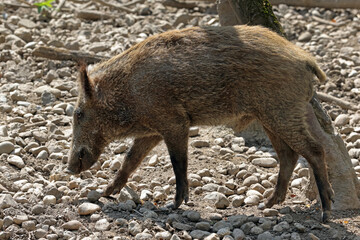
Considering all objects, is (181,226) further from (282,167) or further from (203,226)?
(282,167)

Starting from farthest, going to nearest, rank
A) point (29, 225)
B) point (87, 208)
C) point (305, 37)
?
point (305, 37) → point (87, 208) → point (29, 225)

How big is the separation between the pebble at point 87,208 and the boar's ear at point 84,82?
133 cm

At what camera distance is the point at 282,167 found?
279 inches

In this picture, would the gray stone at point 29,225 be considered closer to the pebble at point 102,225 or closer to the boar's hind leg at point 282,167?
the pebble at point 102,225

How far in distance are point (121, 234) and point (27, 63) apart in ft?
16.9

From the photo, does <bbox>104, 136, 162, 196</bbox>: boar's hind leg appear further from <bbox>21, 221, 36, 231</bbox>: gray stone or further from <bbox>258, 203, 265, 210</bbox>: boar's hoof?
<bbox>258, 203, 265, 210</bbox>: boar's hoof

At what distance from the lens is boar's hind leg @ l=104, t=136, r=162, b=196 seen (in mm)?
7141

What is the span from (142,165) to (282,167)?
1.92 m

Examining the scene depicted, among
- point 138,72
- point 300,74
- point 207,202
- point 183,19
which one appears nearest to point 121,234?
point 207,202

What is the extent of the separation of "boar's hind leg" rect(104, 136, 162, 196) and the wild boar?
11mm

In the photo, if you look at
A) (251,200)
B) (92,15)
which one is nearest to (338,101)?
(251,200)

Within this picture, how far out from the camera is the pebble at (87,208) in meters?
6.32

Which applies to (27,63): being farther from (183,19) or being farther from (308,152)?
(308,152)

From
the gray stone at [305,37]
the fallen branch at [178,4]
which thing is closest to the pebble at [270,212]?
the gray stone at [305,37]
